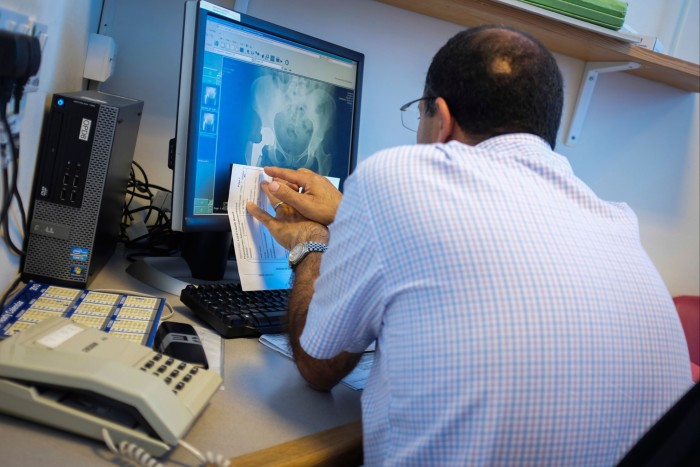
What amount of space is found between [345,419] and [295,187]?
48 cm

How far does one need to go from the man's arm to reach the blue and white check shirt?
82 mm

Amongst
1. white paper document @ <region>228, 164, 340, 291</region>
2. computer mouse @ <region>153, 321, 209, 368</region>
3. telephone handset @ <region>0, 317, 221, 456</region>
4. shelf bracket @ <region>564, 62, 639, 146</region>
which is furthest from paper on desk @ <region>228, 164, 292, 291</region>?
shelf bracket @ <region>564, 62, 639, 146</region>

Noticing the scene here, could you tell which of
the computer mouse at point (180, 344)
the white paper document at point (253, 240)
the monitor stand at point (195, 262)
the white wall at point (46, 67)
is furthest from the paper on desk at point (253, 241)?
the white wall at point (46, 67)

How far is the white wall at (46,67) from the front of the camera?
0.82m

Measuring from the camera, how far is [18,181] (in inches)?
32.7

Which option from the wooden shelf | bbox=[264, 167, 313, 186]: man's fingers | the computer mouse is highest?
the wooden shelf

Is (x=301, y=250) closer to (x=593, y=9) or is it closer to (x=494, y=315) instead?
(x=494, y=315)

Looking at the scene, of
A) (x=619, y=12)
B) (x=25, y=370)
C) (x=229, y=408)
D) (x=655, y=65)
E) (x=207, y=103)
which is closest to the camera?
(x=25, y=370)

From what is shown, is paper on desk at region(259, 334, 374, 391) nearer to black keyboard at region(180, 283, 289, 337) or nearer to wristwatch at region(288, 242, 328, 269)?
black keyboard at region(180, 283, 289, 337)

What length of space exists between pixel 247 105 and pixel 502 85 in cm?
52

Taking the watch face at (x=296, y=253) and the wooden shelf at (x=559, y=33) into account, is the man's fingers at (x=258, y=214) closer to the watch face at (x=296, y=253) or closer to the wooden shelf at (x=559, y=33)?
the watch face at (x=296, y=253)

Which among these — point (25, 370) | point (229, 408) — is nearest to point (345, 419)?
point (229, 408)

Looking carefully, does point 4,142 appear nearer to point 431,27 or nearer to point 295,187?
A: point 295,187

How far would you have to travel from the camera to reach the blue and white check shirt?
2.01 ft
